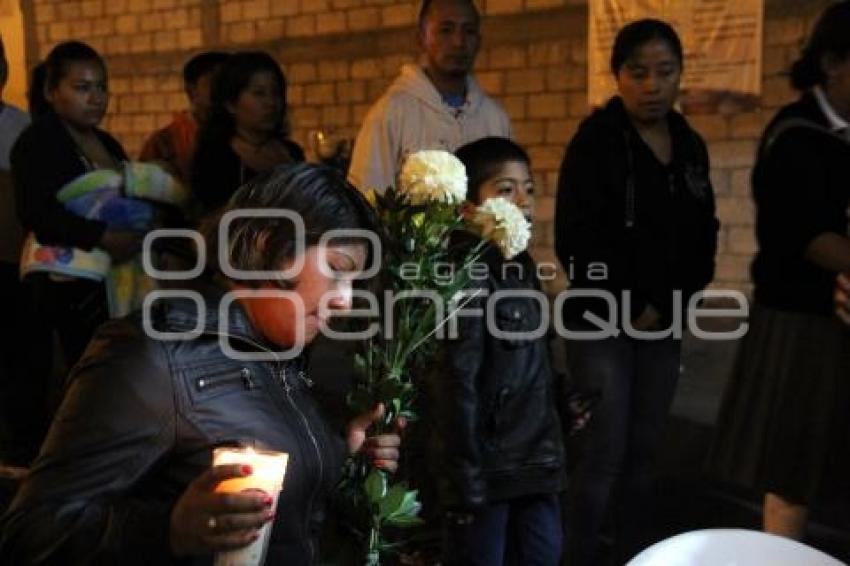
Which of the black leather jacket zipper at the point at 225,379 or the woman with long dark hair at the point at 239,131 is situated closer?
the black leather jacket zipper at the point at 225,379

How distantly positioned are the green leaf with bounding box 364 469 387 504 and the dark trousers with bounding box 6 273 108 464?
7.78 ft

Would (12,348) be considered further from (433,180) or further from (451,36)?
(433,180)

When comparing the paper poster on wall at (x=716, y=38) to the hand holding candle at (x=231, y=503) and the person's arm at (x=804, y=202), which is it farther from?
the hand holding candle at (x=231, y=503)

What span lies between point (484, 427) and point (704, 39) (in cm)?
549

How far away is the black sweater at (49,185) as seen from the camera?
3.98 metres

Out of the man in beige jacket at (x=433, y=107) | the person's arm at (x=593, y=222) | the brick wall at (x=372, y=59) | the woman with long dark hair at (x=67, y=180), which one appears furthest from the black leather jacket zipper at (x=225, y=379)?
the brick wall at (x=372, y=59)

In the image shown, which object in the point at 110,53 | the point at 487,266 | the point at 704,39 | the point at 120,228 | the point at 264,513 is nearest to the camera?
the point at 264,513

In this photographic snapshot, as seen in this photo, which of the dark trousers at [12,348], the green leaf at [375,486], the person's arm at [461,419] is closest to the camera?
the green leaf at [375,486]

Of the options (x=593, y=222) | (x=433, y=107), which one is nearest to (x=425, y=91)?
(x=433, y=107)

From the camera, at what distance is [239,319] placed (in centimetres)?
160

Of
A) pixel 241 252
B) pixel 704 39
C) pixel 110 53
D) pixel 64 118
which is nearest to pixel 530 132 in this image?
pixel 704 39

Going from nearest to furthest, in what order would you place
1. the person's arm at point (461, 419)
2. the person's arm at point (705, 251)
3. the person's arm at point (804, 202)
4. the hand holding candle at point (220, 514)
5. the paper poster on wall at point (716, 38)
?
the hand holding candle at point (220, 514) → the person's arm at point (461, 419) → the person's arm at point (804, 202) → the person's arm at point (705, 251) → the paper poster on wall at point (716, 38)

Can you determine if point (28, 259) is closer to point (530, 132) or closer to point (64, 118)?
point (64, 118)

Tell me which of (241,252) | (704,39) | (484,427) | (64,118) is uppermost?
(704,39)
